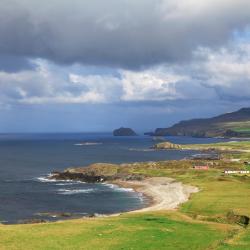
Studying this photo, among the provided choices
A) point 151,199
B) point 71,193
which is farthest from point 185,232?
point 71,193

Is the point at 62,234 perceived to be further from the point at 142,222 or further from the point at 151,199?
the point at 151,199

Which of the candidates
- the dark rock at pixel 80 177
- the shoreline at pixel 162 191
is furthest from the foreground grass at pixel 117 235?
the dark rock at pixel 80 177

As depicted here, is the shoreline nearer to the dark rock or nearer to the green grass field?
the dark rock

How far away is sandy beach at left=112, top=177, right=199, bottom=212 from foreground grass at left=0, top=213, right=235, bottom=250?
38.1m

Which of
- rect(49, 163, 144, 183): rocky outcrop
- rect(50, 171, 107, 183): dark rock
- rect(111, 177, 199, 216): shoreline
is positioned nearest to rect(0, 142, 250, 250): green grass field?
rect(111, 177, 199, 216): shoreline

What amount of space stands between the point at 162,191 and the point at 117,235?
8069cm

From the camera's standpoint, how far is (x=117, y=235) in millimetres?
55719

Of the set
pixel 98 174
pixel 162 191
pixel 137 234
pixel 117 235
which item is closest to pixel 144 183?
pixel 162 191

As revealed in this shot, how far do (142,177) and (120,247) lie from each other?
11654 centimetres

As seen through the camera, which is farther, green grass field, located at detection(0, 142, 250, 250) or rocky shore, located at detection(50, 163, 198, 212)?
rocky shore, located at detection(50, 163, 198, 212)

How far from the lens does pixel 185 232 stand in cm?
5800

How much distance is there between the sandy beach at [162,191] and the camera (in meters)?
110

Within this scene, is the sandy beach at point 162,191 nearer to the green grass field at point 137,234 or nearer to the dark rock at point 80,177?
→ the dark rock at point 80,177

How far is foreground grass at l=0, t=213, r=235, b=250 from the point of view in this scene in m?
49.8
